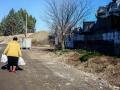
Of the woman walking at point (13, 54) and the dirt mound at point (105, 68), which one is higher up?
the woman walking at point (13, 54)

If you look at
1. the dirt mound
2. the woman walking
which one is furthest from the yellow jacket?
the dirt mound

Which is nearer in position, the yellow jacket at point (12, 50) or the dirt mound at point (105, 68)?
the dirt mound at point (105, 68)

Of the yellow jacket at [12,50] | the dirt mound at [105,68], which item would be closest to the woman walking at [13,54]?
the yellow jacket at [12,50]

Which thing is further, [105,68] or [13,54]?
[105,68]

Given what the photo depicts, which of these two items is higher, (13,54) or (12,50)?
(12,50)

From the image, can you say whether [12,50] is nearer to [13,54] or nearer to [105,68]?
[13,54]

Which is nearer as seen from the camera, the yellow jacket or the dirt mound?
the dirt mound

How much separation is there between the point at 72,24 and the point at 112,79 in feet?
116

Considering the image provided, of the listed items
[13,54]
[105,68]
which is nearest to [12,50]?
[13,54]

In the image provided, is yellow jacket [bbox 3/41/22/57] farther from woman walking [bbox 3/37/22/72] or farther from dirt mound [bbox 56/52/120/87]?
dirt mound [bbox 56/52/120/87]

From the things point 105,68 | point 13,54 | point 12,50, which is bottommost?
point 105,68

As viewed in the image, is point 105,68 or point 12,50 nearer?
point 12,50

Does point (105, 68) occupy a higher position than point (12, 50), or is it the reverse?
point (12, 50)

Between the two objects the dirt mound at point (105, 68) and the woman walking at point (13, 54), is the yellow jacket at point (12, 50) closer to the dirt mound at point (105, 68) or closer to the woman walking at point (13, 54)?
the woman walking at point (13, 54)
